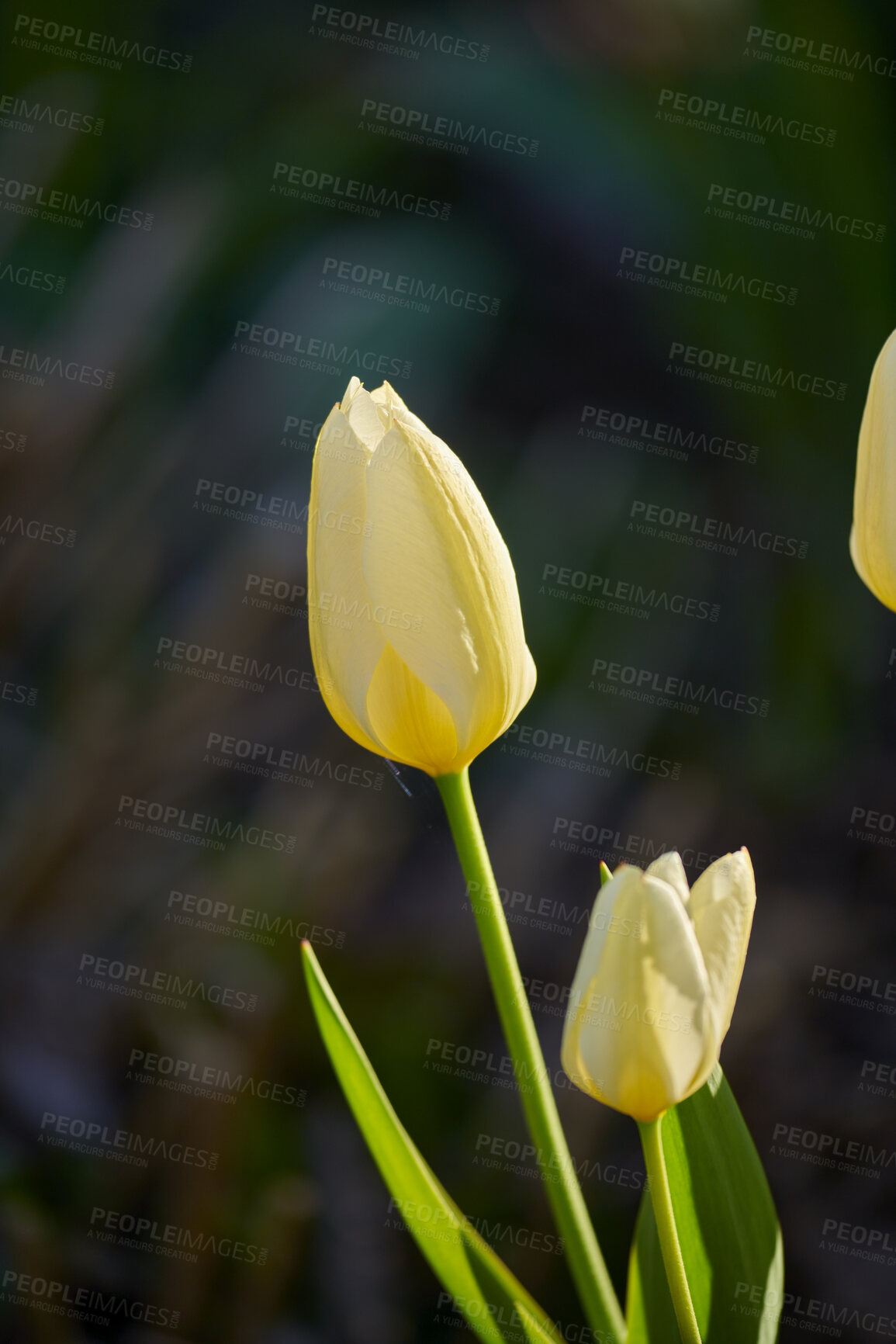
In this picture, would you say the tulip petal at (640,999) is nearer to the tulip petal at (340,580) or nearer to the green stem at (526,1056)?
the green stem at (526,1056)

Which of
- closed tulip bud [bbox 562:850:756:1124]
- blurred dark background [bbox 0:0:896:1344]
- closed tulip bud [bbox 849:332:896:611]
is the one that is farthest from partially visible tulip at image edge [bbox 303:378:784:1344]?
blurred dark background [bbox 0:0:896:1344]

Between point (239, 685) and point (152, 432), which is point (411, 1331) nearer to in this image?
point (239, 685)

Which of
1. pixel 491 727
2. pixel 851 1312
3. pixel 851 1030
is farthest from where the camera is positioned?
pixel 851 1030

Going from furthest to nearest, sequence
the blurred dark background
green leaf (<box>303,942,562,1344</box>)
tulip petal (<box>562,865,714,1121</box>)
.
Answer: the blurred dark background, green leaf (<box>303,942,562,1344</box>), tulip petal (<box>562,865,714,1121</box>)

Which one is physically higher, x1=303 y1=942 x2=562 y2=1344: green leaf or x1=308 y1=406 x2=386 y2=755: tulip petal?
x1=308 y1=406 x2=386 y2=755: tulip petal

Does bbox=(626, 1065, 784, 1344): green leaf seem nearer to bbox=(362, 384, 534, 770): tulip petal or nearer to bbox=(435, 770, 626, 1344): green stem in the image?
bbox=(435, 770, 626, 1344): green stem

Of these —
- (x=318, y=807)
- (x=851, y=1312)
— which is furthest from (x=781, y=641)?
(x=851, y=1312)
